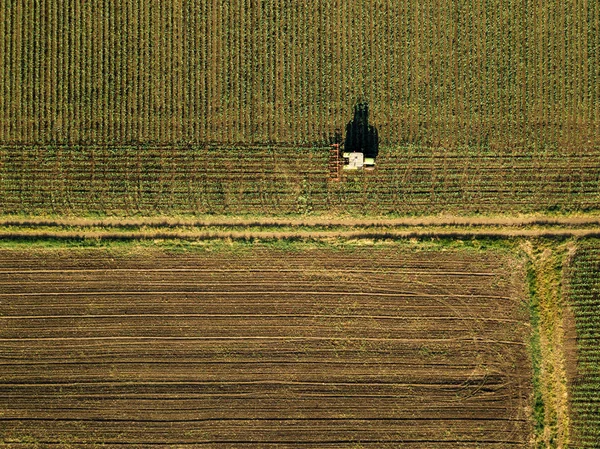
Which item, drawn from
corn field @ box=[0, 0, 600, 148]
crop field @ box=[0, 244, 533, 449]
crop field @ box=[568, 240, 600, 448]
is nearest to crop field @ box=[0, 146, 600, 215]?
corn field @ box=[0, 0, 600, 148]

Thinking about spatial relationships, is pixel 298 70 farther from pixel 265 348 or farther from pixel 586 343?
pixel 586 343

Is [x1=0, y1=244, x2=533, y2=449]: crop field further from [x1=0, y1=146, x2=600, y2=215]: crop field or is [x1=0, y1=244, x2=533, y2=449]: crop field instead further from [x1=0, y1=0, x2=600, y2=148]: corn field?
[x1=0, y1=0, x2=600, y2=148]: corn field

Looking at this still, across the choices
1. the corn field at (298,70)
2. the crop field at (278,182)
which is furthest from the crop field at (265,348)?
the corn field at (298,70)

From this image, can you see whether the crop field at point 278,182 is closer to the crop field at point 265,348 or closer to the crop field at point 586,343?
the crop field at point 265,348

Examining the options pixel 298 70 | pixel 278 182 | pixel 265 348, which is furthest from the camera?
pixel 298 70

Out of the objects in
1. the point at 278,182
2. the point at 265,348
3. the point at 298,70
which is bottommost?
the point at 265,348

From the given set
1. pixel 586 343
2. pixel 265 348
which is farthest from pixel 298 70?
pixel 586 343

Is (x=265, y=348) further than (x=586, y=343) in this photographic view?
Yes
